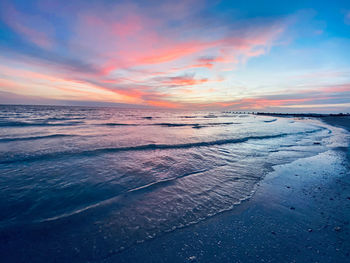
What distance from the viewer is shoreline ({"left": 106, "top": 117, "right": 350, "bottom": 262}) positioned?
2.66 metres

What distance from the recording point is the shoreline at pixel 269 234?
266 cm

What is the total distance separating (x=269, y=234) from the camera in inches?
125

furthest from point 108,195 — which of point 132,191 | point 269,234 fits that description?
point 269,234

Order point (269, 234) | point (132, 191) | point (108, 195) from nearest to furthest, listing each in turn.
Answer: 1. point (269, 234)
2. point (108, 195)
3. point (132, 191)

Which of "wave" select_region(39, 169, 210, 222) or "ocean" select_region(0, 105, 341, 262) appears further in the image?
"wave" select_region(39, 169, 210, 222)

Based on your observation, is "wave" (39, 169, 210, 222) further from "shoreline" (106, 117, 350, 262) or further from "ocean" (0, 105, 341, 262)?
"shoreline" (106, 117, 350, 262)

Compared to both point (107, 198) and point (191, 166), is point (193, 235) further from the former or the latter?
point (191, 166)

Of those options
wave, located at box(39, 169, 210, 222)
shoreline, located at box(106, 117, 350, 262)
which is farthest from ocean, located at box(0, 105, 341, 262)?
shoreline, located at box(106, 117, 350, 262)

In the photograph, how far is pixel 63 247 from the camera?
287cm

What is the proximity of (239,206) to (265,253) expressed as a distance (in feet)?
5.05

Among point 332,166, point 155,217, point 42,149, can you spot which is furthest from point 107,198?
point 332,166

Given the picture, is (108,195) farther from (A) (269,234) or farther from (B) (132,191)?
(A) (269,234)

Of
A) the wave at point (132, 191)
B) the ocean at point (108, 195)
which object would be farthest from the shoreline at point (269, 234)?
the wave at point (132, 191)

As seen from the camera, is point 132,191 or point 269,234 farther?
point 132,191
